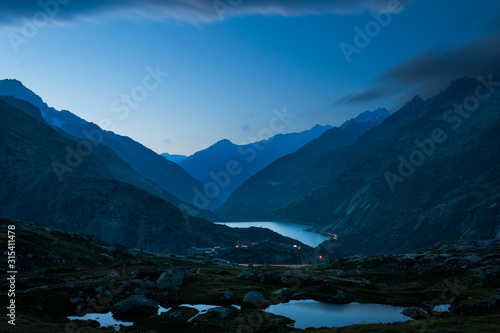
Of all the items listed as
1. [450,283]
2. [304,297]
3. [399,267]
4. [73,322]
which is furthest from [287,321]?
[399,267]

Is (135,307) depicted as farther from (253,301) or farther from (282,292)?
(282,292)

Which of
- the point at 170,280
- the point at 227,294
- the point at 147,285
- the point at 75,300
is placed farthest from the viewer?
the point at 170,280

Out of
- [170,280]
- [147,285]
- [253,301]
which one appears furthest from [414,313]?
[147,285]

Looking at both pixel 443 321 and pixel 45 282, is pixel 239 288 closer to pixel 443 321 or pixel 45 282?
pixel 45 282

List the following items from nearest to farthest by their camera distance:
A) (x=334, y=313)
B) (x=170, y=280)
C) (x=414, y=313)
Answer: (x=414, y=313), (x=334, y=313), (x=170, y=280)

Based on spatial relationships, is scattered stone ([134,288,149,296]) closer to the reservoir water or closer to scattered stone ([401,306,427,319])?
the reservoir water

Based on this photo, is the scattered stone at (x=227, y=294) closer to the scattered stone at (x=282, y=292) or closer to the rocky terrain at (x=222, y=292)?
the rocky terrain at (x=222, y=292)
